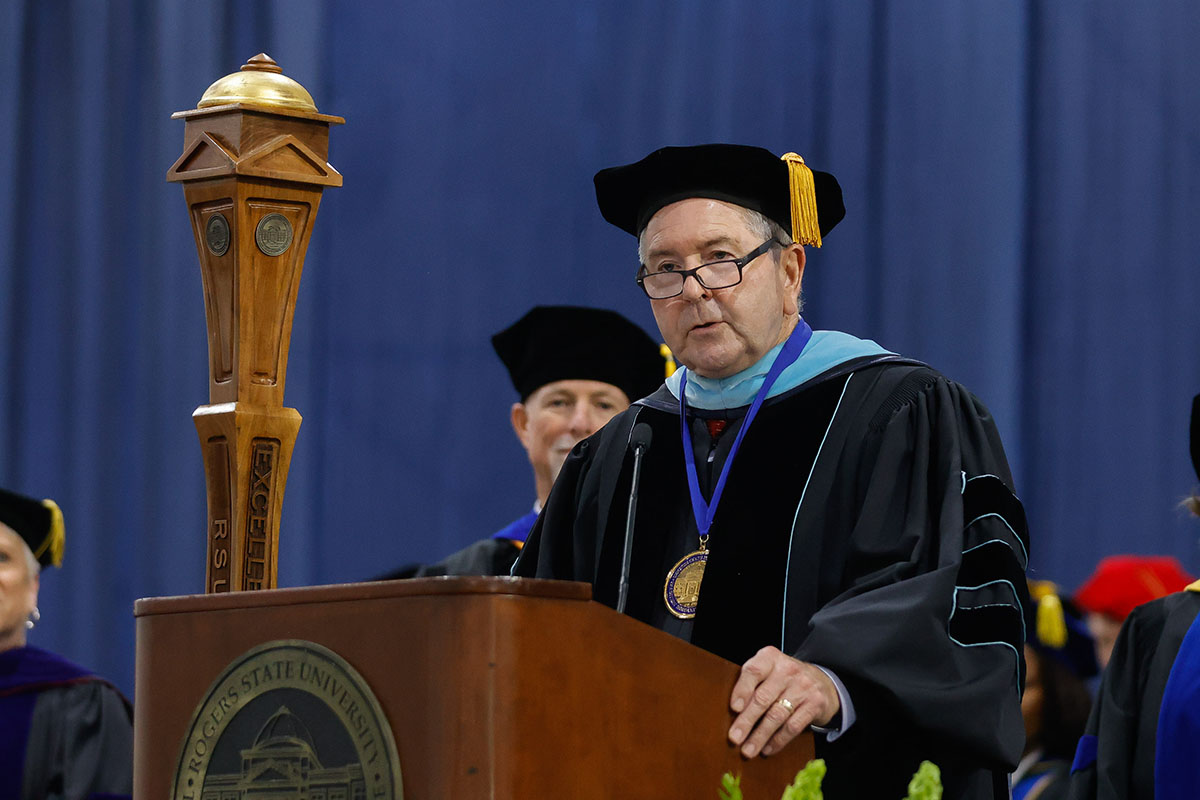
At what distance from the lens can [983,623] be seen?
2549 mm

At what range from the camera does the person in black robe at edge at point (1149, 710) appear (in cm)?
412

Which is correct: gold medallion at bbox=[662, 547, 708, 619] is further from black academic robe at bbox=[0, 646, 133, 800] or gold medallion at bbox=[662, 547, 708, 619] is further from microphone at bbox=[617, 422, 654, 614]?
black academic robe at bbox=[0, 646, 133, 800]

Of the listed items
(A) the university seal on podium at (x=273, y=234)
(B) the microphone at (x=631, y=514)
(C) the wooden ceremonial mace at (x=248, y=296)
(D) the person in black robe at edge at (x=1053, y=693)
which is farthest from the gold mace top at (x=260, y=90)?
(D) the person in black robe at edge at (x=1053, y=693)

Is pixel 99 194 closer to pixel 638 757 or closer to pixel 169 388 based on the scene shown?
pixel 169 388

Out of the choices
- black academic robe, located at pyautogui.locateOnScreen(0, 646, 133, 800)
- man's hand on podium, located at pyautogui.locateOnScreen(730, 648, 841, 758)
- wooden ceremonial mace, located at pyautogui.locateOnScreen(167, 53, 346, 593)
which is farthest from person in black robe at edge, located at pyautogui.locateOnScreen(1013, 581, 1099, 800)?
wooden ceremonial mace, located at pyautogui.locateOnScreen(167, 53, 346, 593)

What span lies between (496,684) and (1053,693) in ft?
14.9

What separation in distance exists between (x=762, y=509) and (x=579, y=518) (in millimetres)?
430

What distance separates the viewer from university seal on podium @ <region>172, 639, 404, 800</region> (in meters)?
1.98

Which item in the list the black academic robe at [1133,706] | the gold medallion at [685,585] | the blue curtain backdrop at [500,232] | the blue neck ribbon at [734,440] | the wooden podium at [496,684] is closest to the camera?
the wooden podium at [496,684]

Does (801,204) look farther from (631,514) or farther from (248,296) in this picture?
(248,296)

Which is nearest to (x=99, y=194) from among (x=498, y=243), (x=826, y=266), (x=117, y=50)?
(x=117, y=50)

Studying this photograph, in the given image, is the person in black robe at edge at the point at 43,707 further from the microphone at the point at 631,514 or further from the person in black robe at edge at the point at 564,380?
the microphone at the point at 631,514

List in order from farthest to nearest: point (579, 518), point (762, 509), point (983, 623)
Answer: point (579, 518), point (762, 509), point (983, 623)

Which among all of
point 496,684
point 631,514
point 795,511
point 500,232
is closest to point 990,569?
point 795,511
